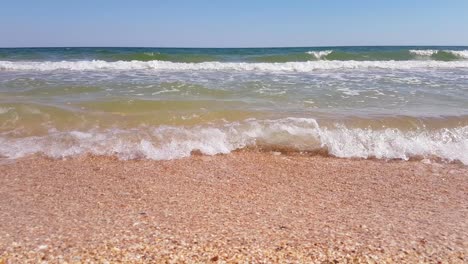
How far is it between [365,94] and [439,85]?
10.8 feet

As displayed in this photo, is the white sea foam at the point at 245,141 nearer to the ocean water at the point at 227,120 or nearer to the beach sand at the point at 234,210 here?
the ocean water at the point at 227,120

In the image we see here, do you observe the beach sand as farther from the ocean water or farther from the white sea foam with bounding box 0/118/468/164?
the ocean water

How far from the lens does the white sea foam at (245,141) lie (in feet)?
17.1

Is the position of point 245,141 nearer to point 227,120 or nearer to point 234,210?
point 227,120

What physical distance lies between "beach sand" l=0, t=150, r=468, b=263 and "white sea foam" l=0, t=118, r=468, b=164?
10.6 inches

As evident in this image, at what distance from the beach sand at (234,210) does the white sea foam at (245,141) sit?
0.27 metres

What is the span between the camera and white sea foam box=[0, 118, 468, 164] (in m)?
5.23

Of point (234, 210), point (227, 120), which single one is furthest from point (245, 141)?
point (234, 210)

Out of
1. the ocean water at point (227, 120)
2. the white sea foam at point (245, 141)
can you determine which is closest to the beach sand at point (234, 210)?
A: the white sea foam at point (245, 141)

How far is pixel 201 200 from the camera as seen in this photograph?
12.2ft

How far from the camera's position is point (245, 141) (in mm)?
5688

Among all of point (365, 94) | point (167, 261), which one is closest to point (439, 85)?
point (365, 94)

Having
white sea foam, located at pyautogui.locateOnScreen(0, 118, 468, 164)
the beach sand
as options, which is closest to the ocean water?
white sea foam, located at pyautogui.locateOnScreen(0, 118, 468, 164)

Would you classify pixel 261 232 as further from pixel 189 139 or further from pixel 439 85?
pixel 439 85
